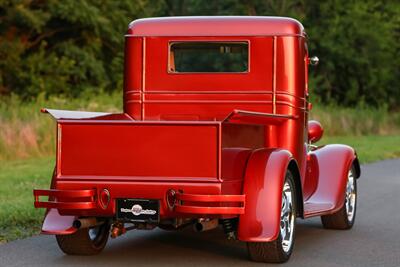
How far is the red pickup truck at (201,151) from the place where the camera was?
7.52 metres

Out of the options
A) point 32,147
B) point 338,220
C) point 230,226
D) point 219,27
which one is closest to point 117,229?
point 230,226

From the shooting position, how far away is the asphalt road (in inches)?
319

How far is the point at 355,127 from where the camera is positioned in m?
36.2

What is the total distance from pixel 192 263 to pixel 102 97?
820 inches

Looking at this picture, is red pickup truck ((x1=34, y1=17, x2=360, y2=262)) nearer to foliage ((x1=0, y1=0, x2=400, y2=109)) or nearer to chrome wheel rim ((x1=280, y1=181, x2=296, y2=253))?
chrome wheel rim ((x1=280, y1=181, x2=296, y2=253))

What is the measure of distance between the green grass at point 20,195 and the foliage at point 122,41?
1270 centimetres

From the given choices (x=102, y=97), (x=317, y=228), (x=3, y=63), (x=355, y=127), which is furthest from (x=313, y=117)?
(x=317, y=228)

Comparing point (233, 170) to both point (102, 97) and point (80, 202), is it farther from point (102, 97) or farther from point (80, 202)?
point (102, 97)

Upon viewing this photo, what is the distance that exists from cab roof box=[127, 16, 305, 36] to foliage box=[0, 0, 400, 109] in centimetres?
2206

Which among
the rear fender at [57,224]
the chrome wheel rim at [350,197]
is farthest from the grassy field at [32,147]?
the chrome wheel rim at [350,197]

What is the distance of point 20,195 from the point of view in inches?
525

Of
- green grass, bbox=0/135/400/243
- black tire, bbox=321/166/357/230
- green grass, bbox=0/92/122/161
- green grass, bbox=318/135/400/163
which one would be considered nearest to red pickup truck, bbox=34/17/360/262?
black tire, bbox=321/166/357/230

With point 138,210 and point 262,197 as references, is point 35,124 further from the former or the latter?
point 262,197

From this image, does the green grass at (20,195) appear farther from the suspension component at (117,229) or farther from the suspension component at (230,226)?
the suspension component at (230,226)
